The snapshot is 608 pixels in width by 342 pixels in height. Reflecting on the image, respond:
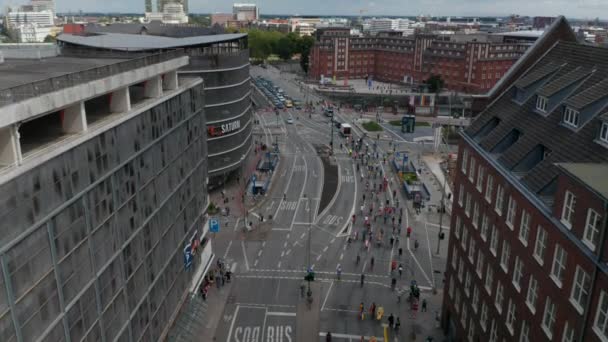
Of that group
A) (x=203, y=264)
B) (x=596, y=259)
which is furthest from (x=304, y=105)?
(x=596, y=259)

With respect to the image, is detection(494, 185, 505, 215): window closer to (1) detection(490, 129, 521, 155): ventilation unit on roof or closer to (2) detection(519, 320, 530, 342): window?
(1) detection(490, 129, 521, 155): ventilation unit on roof

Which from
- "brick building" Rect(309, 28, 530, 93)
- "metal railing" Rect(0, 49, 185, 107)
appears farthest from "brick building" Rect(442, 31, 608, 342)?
"brick building" Rect(309, 28, 530, 93)

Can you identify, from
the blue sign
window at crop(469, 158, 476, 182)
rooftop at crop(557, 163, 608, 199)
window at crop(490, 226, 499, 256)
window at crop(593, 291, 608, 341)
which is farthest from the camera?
the blue sign

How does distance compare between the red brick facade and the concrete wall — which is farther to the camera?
the red brick facade

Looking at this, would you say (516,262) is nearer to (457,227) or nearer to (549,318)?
(549,318)

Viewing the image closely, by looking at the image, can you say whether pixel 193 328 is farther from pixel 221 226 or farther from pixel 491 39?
pixel 491 39

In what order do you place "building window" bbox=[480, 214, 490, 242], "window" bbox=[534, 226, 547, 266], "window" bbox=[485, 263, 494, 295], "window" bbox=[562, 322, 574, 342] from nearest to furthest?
"window" bbox=[562, 322, 574, 342]
"window" bbox=[534, 226, 547, 266]
"window" bbox=[485, 263, 494, 295]
"building window" bbox=[480, 214, 490, 242]

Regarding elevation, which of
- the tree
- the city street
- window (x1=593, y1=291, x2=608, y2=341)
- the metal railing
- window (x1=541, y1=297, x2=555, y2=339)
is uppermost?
the metal railing
